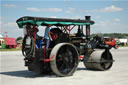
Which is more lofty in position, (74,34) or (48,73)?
(74,34)

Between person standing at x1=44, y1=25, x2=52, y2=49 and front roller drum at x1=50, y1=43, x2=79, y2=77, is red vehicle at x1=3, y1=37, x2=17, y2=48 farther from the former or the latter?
front roller drum at x1=50, y1=43, x2=79, y2=77

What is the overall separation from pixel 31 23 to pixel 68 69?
8.25 feet

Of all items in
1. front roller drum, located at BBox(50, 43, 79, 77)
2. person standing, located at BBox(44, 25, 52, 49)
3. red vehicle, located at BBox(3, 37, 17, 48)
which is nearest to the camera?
front roller drum, located at BBox(50, 43, 79, 77)

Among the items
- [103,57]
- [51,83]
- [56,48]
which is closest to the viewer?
[51,83]

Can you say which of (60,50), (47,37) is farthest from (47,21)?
(60,50)

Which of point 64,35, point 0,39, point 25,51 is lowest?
point 0,39

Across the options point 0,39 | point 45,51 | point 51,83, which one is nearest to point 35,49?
point 45,51

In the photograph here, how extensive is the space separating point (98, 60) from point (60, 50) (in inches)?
86.3

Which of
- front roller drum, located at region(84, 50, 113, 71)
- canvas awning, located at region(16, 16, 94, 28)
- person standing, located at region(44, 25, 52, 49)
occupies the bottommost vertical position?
front roller drum, located at region(84, 50, 113, 71)

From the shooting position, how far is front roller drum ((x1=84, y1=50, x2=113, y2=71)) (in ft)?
35.9

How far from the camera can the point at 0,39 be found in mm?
47000

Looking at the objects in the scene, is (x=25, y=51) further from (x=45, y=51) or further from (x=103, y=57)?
(x=103, y=57)

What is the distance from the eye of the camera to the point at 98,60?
10.9 meters

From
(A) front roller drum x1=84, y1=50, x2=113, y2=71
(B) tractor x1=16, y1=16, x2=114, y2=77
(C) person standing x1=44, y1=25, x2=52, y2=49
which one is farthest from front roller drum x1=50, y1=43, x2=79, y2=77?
(A) front roller drum x1=84, y1=50, x2=113, y2=71
